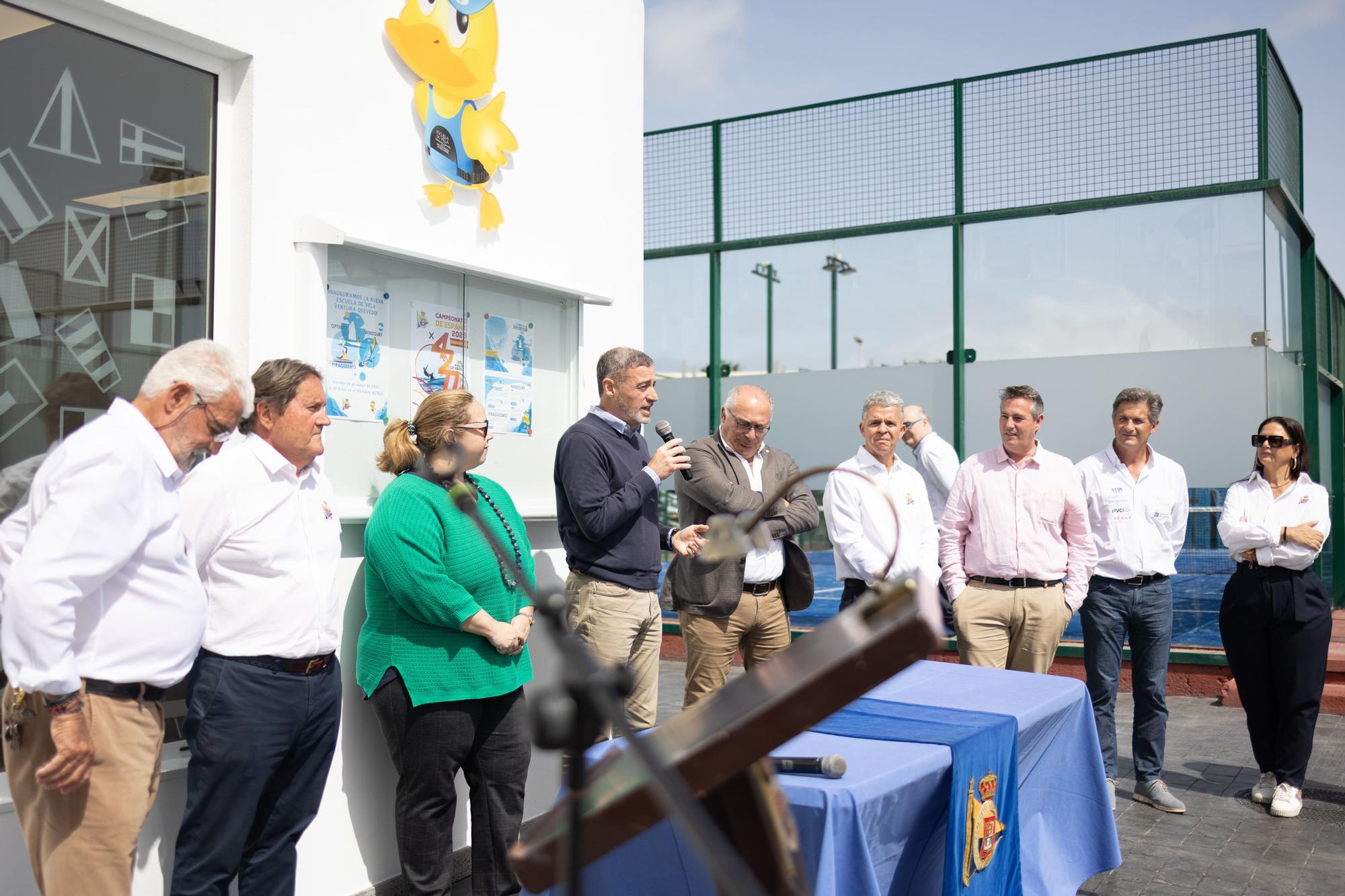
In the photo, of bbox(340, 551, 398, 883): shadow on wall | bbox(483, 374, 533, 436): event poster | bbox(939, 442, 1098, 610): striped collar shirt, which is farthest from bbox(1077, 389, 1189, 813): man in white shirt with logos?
bbox(340, 551, 398, 883): shadow on wall

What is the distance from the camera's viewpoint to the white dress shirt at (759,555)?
4.66 metres

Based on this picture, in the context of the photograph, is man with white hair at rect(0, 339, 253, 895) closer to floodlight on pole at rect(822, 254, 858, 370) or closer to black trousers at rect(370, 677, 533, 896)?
black trousers at rect(370, 677, 533, 896)

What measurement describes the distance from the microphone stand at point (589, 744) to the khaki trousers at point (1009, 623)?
3.87 meters

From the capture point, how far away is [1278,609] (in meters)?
5.18

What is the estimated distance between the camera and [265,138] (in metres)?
3.49

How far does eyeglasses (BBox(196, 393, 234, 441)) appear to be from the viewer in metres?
2.66

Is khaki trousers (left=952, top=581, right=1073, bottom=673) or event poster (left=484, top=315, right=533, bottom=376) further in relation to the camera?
khaki trousers (left=952, top=581, right=1073, bottom=673)

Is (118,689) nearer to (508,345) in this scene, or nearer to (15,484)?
(15,484)

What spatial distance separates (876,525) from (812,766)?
2.57 meters

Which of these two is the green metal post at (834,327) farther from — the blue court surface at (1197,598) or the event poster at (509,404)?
the event poster at (509,404)

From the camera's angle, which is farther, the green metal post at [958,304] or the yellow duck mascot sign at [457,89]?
the green metal post at [958,304]

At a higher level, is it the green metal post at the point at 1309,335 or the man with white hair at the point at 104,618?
the green metal post at the point at 1309,335

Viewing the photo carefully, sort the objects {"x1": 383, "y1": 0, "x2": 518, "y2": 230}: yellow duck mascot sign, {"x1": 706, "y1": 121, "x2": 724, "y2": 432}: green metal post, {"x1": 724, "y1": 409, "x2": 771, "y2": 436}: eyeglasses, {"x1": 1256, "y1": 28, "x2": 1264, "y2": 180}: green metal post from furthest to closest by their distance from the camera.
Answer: {"x1": 706, "y1": 121, "x2": 724, "y2": 432}: green metal post → {"x1": 1256, "y1": 28, "x2": 1264, "y2": 180}: green metal post → {"x1": 724, "y1": 409, "x2": 771, "y2": 436}: eyeglasses → {"x1": 383, "y1": 0, "x2": 518, "y2": 230}: yellow duck mascot sign

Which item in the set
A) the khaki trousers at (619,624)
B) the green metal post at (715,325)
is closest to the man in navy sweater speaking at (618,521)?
the khaki trousers at (619,624)
